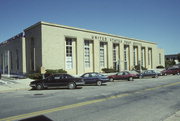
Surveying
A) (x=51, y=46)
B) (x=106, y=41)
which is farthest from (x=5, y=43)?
(x=106, y=41)

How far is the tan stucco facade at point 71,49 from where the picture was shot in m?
28.8

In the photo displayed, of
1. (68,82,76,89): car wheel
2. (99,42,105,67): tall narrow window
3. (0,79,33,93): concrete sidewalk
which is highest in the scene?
(99,42,105,67): tall narrow window

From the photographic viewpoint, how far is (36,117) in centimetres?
634

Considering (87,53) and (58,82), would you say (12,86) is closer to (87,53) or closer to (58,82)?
(58,82)

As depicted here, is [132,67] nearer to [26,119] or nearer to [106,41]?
[106,41]

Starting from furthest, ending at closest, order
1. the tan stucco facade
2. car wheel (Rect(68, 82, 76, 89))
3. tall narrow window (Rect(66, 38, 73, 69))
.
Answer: tall narrow window (Rect(66, 38, 73, 69)) → the tan stucco facade → car wheel (Rect(68, 82, 76, 89))

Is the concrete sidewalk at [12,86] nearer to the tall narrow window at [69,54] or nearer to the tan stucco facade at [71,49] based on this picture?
the tan stucco facade at [71,49]

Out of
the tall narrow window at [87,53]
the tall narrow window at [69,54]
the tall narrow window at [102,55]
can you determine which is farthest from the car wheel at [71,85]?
the tall narrow window at [102,55]

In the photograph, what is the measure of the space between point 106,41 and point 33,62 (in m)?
17.6

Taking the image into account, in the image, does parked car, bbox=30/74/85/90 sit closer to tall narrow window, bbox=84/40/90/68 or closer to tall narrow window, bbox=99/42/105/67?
tall narrow window, bbox=84/40/90/68

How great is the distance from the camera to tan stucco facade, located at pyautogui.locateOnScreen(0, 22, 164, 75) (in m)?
28.8

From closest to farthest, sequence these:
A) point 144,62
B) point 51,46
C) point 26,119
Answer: point 26,119 → point 51,46 → point 144,62

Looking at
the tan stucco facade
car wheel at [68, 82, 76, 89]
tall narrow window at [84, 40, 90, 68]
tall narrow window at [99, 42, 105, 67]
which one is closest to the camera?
car wheel at [68, 82, 76, 89]

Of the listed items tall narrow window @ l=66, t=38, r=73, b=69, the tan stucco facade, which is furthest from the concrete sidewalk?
tall narrow window @ l=66, t=38, r=73, b=69
